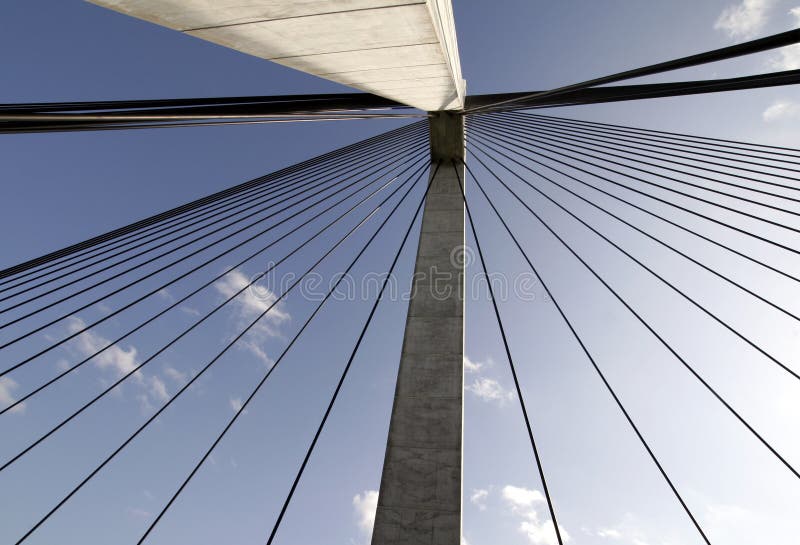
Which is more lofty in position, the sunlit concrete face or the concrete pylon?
the sunlit concrete face

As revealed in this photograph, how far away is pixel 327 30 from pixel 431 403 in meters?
5.48

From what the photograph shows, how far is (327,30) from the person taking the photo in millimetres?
3949

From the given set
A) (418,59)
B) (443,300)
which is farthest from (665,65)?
(443,300)

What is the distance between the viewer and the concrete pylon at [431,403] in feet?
18.5

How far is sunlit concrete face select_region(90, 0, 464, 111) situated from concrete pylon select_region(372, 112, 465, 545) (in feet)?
13.6

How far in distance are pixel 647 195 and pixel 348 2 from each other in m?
7.22

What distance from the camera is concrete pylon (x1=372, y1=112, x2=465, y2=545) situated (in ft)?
18.5

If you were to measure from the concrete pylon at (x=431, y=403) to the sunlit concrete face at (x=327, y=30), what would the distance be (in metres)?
4.13

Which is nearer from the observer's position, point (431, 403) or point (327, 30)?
point (327, 30)

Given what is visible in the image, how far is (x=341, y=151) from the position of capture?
36.8 ft

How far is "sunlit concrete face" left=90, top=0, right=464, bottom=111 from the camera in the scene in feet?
11.2

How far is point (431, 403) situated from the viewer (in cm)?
679

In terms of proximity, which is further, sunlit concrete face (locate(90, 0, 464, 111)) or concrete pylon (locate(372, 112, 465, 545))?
concrete pylon (locate(372, 112, 465, 545))

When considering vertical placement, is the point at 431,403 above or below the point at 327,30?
below
